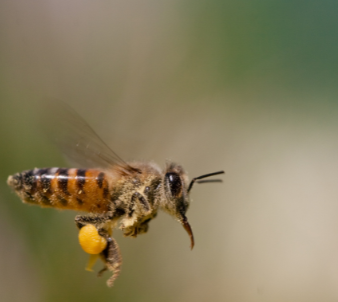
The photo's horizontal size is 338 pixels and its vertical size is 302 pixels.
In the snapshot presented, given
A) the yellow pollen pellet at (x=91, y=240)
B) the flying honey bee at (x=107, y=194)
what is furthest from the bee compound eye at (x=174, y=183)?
the yellow pollen pellet at (x=91, y=240)

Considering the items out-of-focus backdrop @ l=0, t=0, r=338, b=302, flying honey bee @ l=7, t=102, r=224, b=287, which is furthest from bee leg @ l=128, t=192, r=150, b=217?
out-of-focus backdrop @ l=0, t=0, r=338, b=302

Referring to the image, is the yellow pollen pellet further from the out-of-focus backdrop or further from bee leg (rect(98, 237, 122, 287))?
the out-of-focus backdrop

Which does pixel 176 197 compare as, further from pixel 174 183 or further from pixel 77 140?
pixel 77 140

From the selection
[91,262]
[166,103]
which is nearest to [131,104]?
[166,103]

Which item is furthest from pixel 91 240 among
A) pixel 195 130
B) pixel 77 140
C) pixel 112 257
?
pixel 195 130

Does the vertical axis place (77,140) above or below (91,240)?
above

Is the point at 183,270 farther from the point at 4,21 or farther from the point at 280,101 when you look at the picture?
the point at 4,21

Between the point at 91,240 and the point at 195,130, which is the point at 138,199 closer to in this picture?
the point at 91,240

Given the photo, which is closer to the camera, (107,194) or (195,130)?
(107,194)
